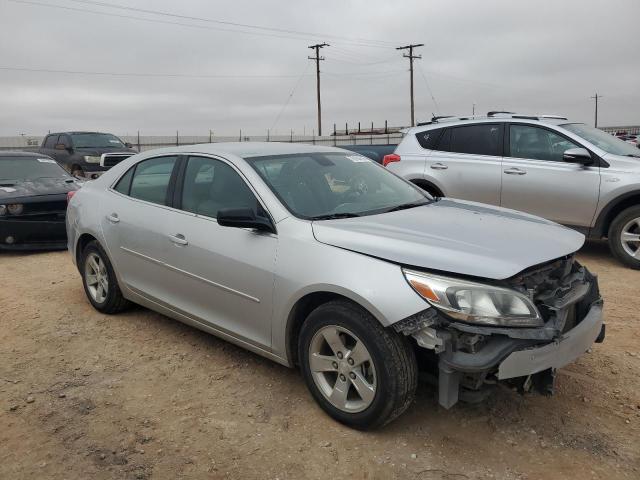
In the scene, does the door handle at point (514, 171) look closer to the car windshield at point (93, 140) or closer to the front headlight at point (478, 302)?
the front headlight at point (478, 302)

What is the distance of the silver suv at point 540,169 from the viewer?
6332 mm

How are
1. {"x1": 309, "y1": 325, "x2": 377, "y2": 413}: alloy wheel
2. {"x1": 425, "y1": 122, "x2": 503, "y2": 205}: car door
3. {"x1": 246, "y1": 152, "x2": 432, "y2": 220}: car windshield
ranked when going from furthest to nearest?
{"x1": 425, "y1": 122, "x2": 503, "y2": 205}: car door, {"x1": 246, "y1": 152, "x2": 432, "y2": 220}: car windshield, {"x1": 309, "y1": 325, "x2": 377, "y2": 413}: alloy wheel

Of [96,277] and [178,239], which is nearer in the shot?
[178,239]

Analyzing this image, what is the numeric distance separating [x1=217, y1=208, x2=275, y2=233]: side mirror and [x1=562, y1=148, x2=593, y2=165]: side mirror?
14.5 ft

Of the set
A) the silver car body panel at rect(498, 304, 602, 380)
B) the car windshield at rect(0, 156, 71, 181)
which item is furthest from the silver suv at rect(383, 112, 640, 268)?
the car windshield at rect(0, 156, 71, 181)

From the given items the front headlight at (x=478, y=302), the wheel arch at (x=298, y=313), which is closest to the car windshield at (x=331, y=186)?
the wheel arch at (x=298, y=313)

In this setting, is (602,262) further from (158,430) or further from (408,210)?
(158,430)

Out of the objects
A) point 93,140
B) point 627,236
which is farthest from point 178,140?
point 627,236

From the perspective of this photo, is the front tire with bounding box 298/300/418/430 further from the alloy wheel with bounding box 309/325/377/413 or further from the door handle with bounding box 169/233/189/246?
the door handle with bounding box 169/233/189/246

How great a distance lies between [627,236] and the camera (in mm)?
6324

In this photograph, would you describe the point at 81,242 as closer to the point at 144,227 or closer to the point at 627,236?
the point at 144,227

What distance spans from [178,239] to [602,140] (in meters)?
5.53

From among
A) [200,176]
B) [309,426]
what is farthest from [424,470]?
[200,176]

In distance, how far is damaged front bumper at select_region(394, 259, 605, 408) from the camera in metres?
2.62
